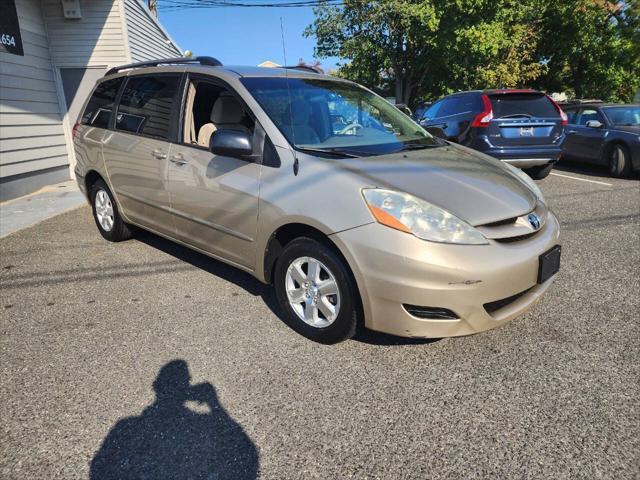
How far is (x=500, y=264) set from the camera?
8.07ft

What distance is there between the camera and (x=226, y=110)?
11.9ft

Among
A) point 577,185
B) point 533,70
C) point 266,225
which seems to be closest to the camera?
point 266,225

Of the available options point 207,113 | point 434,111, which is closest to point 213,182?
point 207,113

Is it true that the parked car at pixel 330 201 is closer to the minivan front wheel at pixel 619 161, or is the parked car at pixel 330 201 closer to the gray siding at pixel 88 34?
the gray siding at pixel 88 34

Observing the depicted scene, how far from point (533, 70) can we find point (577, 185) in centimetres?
1785

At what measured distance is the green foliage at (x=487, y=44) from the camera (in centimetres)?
1892

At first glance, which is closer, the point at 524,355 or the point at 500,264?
the point at 500,264

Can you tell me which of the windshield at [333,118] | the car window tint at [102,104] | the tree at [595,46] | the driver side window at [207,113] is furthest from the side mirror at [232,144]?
the tree at [595,46]

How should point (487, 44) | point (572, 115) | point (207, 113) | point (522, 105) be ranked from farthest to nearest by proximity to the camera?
1. point (487, 44)
2. point (572, 115)
3. point (522, 105)
4. point (207, 113)

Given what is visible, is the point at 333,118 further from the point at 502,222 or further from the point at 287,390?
the point at 287,390

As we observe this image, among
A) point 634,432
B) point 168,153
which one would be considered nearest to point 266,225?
point 168,153

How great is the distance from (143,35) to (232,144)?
9.22 m

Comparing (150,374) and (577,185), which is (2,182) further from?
(577,185)

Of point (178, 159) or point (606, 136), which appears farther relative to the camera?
point (606, 136)
